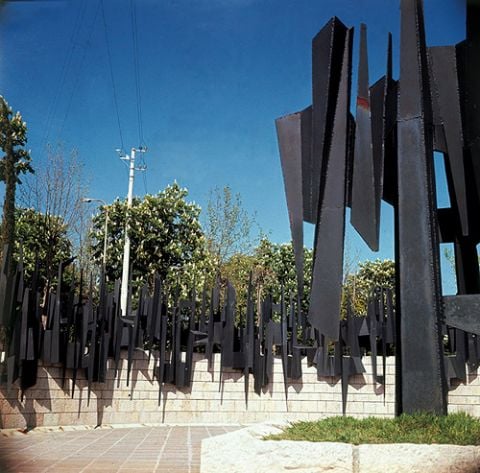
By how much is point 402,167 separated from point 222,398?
22.9 feet

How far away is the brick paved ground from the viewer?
20.2 feet

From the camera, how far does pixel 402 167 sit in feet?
23.4

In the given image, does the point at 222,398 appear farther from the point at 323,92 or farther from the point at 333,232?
the point at 323,92

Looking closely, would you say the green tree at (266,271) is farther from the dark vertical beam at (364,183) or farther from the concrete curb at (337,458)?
the concrete curb at (337,458)

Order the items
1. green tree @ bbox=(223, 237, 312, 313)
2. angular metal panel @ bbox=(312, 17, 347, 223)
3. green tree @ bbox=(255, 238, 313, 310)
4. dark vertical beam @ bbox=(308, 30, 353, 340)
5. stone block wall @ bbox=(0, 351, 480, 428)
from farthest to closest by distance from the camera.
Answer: green tree @ bbox=(255, 238, 313, 310) < green tree @ bbox=(223, 237, 312, 313) < stone block wall @ bbox=(0, 351, 480, 428) < angular metal panel @ bbox=(312, 17, 347, 223) < dark vertical beam @ bbox=(308, 30, 353, 340)

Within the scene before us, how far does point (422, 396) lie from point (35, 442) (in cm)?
588

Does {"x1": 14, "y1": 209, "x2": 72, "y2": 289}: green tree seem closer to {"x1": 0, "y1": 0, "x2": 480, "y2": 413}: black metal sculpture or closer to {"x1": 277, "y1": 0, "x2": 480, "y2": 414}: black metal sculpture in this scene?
{"x1": 0, "y1": 0, "x2": 480, "y2": 413}: black metal sculpture

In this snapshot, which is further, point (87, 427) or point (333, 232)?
point (87, 427)

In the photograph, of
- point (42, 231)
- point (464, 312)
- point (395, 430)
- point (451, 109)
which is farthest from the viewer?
point (42, 231)

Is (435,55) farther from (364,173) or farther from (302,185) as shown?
(302,185)

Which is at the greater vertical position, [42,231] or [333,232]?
[42,231]

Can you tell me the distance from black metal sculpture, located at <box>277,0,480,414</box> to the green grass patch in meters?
0.69

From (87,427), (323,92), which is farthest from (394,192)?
(87,427)

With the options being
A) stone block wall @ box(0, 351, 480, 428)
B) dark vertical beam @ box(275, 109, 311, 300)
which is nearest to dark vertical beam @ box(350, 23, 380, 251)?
dark vertical beam @ box(275, 109, 311, 300)
